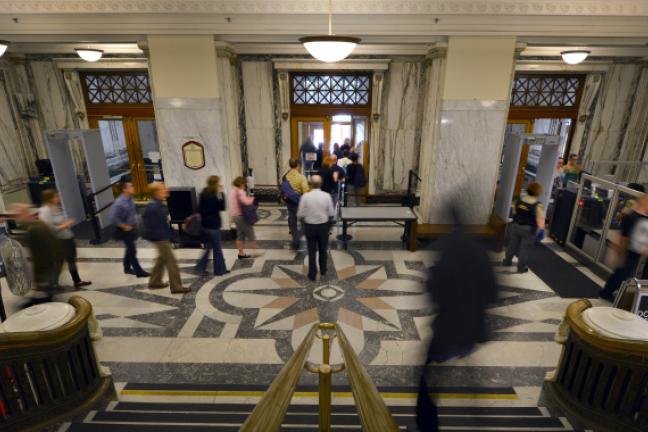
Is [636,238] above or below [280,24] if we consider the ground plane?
below

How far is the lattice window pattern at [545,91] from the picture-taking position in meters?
9.78

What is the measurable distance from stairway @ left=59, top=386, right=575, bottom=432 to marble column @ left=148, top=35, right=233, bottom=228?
455 cm

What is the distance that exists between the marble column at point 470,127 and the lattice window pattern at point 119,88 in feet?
22.8

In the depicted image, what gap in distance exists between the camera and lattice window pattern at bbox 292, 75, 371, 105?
9641 mm

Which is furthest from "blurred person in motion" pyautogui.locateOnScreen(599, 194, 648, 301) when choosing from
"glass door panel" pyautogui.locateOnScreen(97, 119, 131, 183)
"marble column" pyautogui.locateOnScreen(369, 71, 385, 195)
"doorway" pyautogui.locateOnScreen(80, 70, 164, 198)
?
"glass door panel" pyautogui.locateOnScreen(97, 119, 131, 183)

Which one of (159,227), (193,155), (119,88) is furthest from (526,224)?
(119,88)

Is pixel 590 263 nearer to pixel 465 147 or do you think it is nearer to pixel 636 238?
pixel 636 238

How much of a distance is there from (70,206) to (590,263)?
32.7 ft

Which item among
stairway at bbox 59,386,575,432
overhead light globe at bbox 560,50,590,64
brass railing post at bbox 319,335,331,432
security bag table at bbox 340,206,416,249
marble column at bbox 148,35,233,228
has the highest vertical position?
overhead light globe at bbox 560,50,590,64

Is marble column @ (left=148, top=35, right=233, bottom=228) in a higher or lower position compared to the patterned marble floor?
higher

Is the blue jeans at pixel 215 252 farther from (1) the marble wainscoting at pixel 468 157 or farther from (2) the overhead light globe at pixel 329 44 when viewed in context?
(1) the marble wainscoting at pixel 468 157

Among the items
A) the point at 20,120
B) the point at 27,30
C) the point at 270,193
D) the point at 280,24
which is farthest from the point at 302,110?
the point at 20,120

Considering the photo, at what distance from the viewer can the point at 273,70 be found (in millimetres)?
9430

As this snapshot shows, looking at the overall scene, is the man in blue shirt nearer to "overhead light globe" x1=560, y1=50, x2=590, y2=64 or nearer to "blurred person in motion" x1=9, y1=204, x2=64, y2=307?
"blurred person in motion" x1=9, y1=204, x2=64, y2=307
